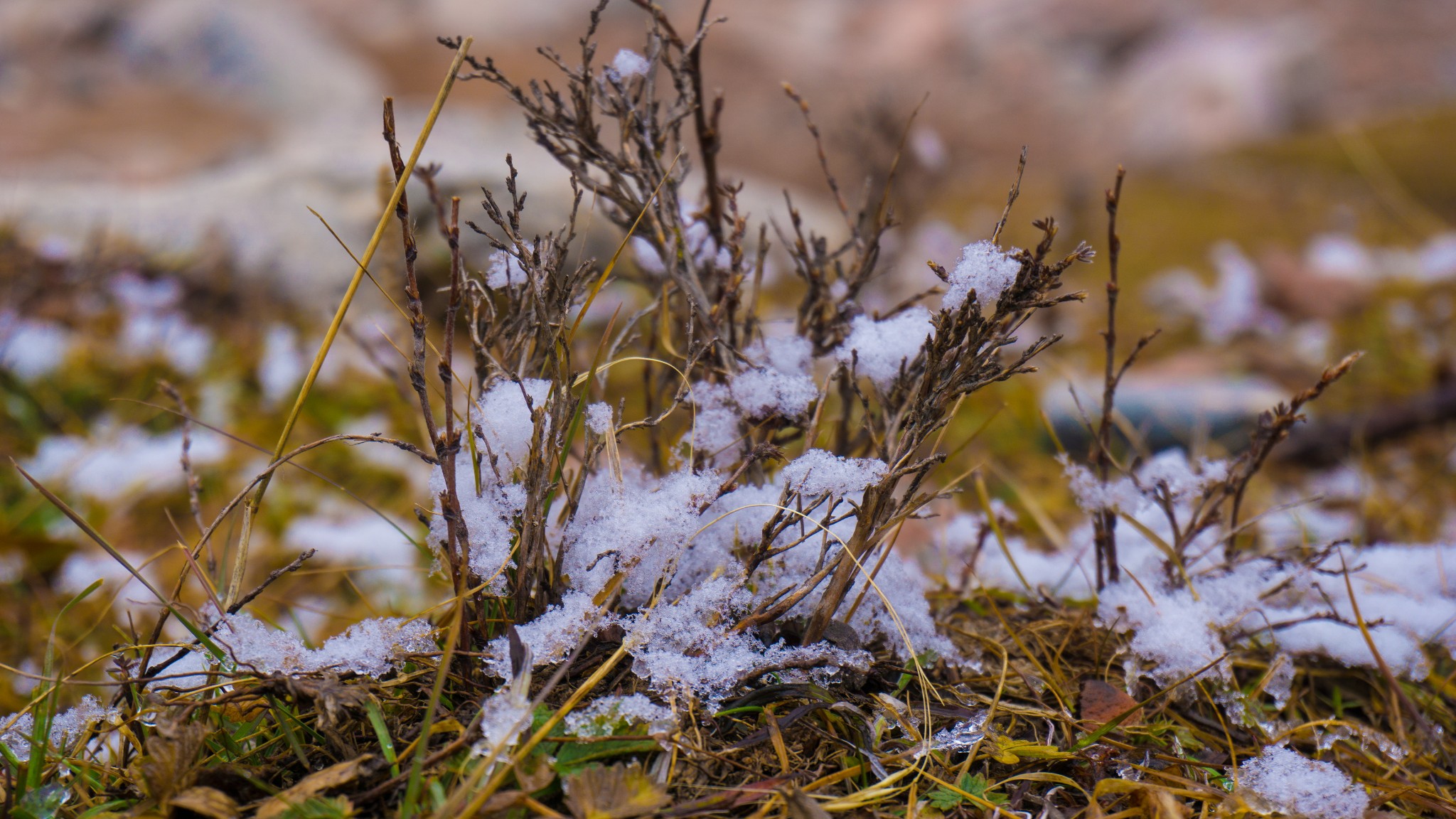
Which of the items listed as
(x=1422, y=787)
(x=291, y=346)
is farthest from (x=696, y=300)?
(x=291, y=346)

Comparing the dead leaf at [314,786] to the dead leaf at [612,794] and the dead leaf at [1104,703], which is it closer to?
the dead leaf at [612,794]

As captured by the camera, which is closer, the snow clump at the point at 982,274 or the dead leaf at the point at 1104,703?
the snow clump at the point at 982,274

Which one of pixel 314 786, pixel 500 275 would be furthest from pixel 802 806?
pixel 500 275

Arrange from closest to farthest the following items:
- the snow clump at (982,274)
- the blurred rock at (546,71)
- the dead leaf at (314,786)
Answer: the dead leaf at (314,786)
the snow clump at (982,274)
the blurred rock at (546,71)

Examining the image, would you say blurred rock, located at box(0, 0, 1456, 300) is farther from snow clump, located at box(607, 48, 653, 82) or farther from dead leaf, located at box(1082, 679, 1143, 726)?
dead leaf, located at box(1082, 679, 1143, 726)

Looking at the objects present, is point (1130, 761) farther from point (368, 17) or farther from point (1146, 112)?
point (368, 17)

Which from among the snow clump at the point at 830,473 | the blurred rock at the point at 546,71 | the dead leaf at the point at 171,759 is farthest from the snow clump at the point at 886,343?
the blurred rock at the point at 546,71
